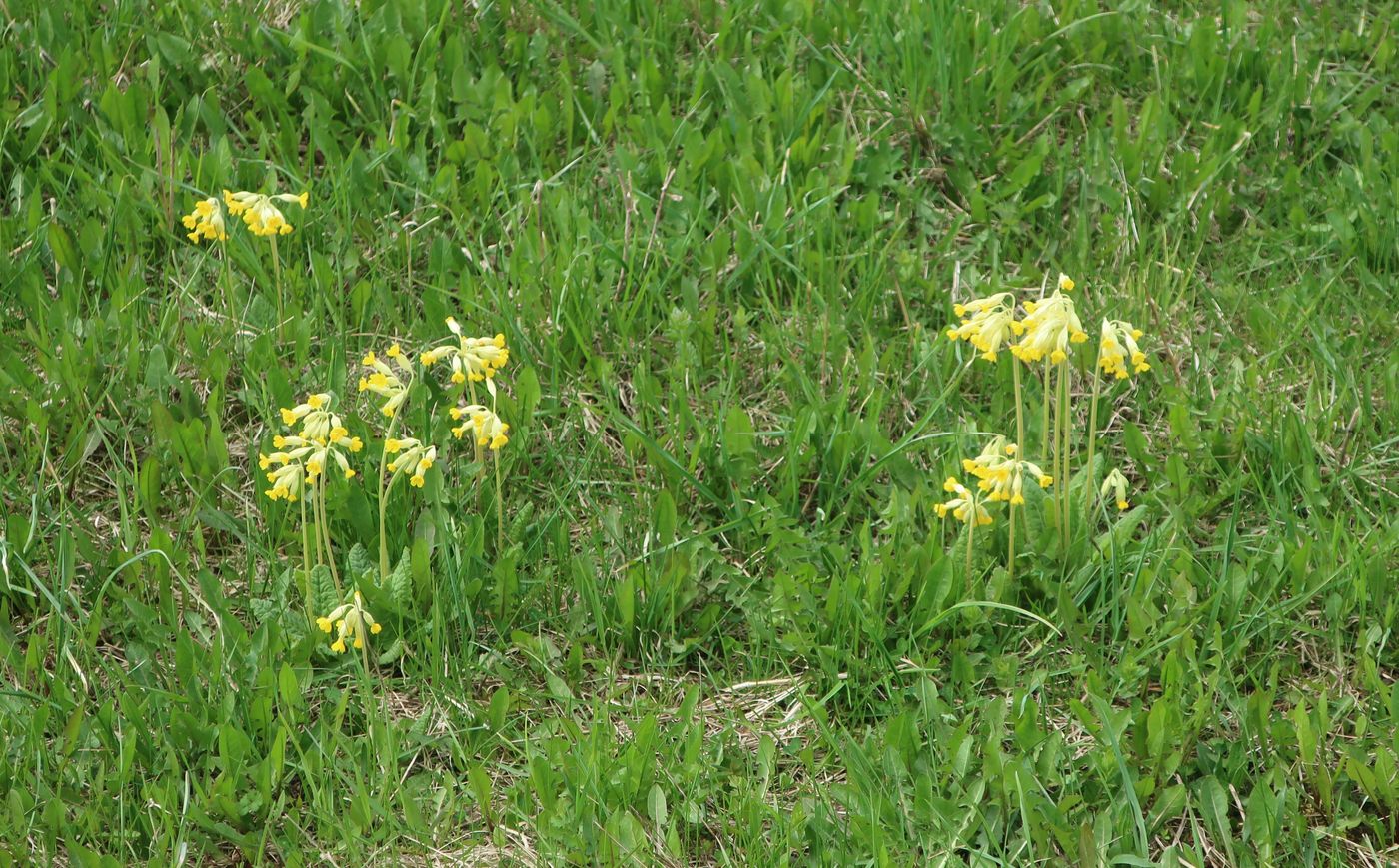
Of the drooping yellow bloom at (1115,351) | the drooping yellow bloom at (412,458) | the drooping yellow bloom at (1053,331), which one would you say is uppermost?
the drooping yellow bloom at (1053,331)

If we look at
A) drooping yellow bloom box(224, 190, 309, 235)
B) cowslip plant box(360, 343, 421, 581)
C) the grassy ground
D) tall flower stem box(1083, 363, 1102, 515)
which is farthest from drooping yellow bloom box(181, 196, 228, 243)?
tall flower stem box(1083, 363, 1102, 515)

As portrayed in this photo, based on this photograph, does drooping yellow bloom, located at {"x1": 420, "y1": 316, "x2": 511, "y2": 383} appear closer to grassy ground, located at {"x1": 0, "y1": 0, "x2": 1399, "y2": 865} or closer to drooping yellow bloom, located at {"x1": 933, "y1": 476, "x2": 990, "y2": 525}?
grassy ground, located at {"x1": 0, "y1": 0, "x2": 1399, "y2": 865}

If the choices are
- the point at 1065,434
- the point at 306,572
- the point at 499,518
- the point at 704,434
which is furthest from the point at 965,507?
the point at 306,572

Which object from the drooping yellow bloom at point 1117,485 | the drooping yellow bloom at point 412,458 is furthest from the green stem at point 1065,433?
the drooping yellow bloom at point 412,458

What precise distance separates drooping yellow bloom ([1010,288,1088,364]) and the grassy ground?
455 mm

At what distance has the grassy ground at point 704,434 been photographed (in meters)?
2.64

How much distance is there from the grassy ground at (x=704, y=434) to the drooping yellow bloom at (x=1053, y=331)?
0.46 metres

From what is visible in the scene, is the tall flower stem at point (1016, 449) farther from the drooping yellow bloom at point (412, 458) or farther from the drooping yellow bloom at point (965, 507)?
the drooping yellow bloom at point (412, 458)

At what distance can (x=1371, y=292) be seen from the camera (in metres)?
3.92

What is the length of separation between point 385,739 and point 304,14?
274 cm

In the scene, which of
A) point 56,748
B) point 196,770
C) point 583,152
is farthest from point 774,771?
point 583,152

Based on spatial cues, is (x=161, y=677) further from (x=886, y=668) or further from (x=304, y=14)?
(x=304, y=14)

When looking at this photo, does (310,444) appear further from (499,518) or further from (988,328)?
(988,328)

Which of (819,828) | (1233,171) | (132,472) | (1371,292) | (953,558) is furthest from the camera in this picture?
(1233,171)
